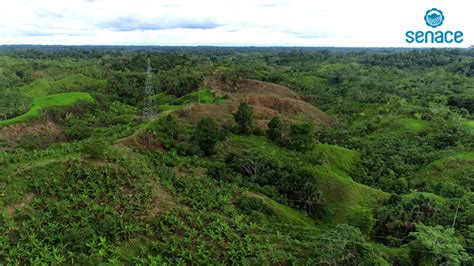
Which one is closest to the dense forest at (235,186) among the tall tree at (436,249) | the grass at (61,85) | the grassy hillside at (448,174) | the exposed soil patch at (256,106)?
the tall tree at (436,249)

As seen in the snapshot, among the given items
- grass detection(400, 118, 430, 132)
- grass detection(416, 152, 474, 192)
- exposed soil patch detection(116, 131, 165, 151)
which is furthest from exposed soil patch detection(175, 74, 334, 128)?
grass detection(416, 152, 474, 192)

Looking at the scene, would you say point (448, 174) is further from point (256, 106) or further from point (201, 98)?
point (201, 98)

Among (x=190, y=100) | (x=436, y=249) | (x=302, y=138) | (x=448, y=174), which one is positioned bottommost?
(x=448, y=174)

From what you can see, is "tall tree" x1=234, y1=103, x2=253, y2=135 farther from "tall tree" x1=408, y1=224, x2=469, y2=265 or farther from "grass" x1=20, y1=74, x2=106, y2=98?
"grass" x1=20, y1=74, x2=106, y2=98

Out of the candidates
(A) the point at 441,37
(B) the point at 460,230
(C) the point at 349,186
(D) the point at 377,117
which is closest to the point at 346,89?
(D) the point at 377,117

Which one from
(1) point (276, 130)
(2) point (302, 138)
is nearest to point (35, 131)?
(1) point (276, 130)

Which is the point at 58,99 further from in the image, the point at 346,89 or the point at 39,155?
the point at 346,89
